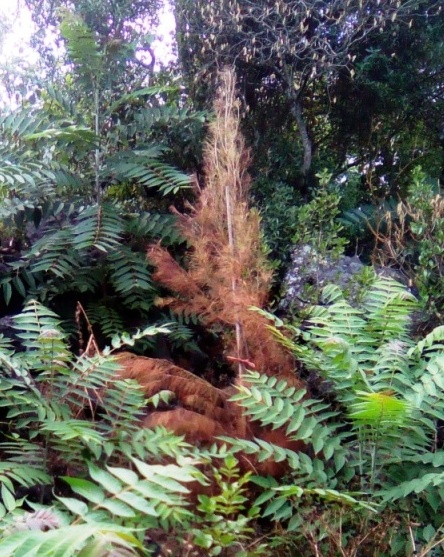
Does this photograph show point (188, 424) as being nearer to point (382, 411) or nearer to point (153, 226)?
point (382, 411)

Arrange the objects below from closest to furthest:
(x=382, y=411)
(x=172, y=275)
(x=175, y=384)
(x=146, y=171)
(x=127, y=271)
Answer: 1. (x=382, y=411)
2. (x=175, y=384)
3. (x=172, y=275)
4. (x=127, y=271)
5. (x=146, y=171)

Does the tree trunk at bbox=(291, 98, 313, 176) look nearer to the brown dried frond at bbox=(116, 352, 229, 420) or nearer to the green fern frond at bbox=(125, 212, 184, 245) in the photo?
the green fern frond at bbox=(125, 212, 184, 245)

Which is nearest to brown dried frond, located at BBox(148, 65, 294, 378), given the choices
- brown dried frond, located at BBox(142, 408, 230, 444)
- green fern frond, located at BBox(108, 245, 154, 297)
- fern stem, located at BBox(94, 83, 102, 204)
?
green fern frond, located at BBox(108, 245, 154, 297)

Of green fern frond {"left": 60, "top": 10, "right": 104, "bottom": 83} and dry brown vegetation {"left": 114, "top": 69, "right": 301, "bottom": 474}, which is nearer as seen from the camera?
dry brown vegetation {"left": 114, "top": 69, "right": 301, "bottom": 474}

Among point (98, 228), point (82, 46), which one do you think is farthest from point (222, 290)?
point (82, 46)

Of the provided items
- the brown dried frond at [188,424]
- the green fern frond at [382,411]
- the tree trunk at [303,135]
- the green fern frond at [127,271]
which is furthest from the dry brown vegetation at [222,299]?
the tree trunk at [303,135]

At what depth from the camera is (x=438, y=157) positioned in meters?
6.68

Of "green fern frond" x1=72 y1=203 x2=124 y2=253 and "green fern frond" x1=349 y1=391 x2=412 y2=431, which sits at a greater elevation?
"green fern frond" x1=72 y1=203 x2=124 y2=253

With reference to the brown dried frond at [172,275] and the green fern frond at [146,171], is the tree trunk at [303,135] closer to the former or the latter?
the green fern frond at [146,171]

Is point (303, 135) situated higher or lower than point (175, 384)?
higher

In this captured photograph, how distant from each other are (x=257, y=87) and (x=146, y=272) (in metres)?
2.86

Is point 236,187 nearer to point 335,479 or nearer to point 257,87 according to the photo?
point 335,479

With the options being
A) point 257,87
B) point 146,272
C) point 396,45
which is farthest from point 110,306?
point 396,45

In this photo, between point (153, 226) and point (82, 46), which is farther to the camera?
point (153, 226)
